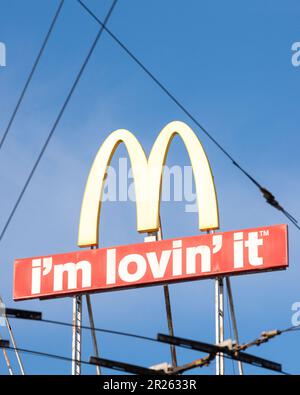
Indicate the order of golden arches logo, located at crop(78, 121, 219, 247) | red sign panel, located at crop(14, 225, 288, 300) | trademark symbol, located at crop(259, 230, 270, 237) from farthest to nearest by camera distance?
golden arches logo, located at crop(78, 121, 219, 247)
trademark symbol, located at crop(259, 230, 270, 237)
red sign panel, located at crop(14, 225, 288, 300)

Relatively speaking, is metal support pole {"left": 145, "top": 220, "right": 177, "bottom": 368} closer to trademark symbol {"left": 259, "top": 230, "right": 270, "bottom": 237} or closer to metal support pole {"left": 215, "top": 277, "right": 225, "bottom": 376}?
metal support pole {"left": 215, "top": 277, "right": 225, "bottom": 376}

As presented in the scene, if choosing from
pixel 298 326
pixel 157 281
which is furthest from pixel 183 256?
pixel 298 326

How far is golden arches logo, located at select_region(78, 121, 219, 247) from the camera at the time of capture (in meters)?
48.6

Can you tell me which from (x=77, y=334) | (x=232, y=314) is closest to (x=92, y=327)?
(x=77, y=334)

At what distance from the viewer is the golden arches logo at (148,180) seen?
4862 cm

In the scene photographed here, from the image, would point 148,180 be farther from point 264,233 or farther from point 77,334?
point 77,334

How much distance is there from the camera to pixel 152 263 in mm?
49188

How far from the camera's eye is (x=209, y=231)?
48.9 m

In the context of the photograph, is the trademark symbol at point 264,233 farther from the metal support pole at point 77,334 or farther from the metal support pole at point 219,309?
the metal support pole at point 77,334

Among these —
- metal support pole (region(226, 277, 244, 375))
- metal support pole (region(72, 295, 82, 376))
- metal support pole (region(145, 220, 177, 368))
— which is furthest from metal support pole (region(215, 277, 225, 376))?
metal support pole (region(72, 295, 82, 376))

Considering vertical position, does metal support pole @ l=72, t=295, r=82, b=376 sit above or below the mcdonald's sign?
below

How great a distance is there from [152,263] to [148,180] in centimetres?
245

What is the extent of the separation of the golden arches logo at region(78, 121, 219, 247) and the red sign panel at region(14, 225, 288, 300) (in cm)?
55
